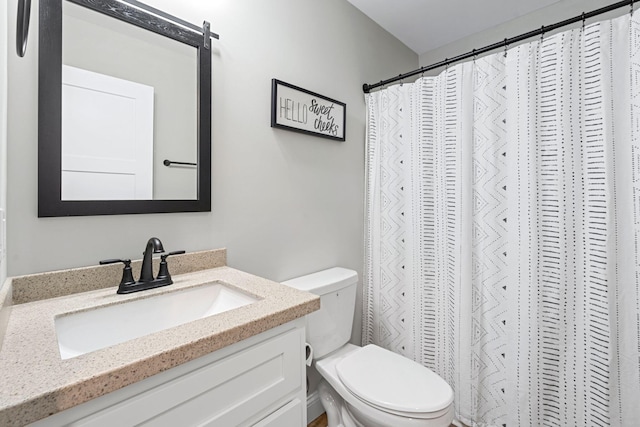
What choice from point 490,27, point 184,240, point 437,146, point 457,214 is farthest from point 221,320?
point 490,27

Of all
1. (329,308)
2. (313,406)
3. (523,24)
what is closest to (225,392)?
(329,308)

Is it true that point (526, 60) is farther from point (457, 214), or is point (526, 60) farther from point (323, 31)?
point (323, 31)

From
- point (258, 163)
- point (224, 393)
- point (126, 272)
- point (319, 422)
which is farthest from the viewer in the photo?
point (319, 422)

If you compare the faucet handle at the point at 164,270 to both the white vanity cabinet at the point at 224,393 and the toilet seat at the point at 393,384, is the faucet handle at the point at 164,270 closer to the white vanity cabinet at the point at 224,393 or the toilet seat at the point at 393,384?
the white vanity cabinet at the point at 224,393

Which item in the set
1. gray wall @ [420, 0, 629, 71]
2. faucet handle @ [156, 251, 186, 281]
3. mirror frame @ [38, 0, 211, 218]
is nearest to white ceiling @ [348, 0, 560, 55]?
gray wall @ [420, 0, 629, 71]

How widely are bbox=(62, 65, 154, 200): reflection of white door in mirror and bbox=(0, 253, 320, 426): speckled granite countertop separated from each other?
356 millimetres

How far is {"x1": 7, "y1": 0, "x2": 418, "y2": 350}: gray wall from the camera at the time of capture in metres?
0.91

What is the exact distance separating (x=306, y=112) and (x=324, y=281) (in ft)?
2.98

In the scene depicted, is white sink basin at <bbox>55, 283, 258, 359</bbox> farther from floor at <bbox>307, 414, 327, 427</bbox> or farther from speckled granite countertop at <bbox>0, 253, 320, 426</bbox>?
floor at <bbox>307, 414, 327, 427</bbox>

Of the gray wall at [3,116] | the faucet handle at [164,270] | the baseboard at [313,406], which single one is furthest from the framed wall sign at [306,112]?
the baseboard at [313,406]

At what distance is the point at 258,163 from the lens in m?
1.45

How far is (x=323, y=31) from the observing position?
1740 millimetres

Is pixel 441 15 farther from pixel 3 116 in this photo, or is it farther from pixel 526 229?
pixel 3 116

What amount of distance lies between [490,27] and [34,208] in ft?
8.79
